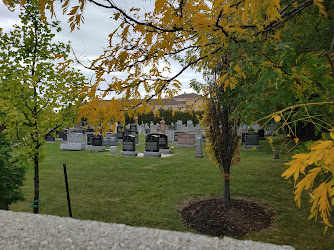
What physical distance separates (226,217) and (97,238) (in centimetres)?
455

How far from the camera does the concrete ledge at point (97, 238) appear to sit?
9.39ft

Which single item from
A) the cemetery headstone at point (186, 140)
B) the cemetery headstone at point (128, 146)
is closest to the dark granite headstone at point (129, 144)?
the cemetery headstone at point (128, 146)

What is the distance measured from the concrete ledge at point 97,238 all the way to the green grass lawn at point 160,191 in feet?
10.6

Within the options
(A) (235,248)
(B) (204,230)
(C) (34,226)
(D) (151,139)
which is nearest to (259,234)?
(B) (204,230)

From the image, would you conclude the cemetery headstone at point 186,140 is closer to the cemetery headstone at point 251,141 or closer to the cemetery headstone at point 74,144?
the cemetery headstone at point 251,141

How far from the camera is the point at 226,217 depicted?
22.5 ft

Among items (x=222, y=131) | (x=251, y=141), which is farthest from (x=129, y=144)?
(x=222, y=131)

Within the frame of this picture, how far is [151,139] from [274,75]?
14225 mm

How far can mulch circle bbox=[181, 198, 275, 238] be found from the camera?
623 centimetres

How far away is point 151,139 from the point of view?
16.9 meters

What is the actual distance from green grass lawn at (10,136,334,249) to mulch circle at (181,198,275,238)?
0.91ft

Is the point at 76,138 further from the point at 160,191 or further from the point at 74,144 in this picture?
the point at 160,191

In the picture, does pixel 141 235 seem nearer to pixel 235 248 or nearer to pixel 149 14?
pixel 235 248

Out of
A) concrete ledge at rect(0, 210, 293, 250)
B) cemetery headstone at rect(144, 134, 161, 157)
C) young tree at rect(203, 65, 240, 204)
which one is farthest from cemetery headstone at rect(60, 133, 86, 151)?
concrete ledge at rect(0, 210, 293, 250)
